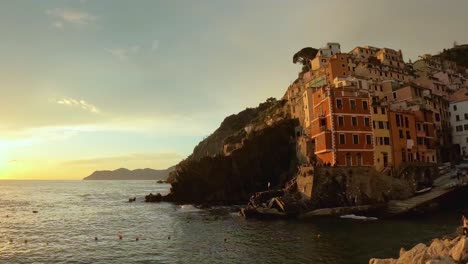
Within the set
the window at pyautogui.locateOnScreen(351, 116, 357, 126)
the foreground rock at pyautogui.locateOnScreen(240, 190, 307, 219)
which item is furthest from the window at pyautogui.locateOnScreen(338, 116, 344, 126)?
the foreground rock at pyautogui.locateOnScreen(240, 190, 307, 219)

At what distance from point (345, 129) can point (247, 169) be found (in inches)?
1545

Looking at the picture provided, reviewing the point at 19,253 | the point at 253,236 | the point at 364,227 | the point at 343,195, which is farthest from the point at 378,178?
the point at 19,253

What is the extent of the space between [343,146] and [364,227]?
20122 millimetres

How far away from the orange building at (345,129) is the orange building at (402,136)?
20.9 ft

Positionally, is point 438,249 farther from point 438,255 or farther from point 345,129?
point 345,129

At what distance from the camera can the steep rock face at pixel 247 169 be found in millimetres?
105625

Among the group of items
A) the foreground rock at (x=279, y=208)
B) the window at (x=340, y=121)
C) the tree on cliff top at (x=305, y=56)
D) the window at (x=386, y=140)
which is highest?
the tree on cliff top at (x=305, y=56)

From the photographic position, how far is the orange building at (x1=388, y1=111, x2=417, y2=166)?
7712 cm

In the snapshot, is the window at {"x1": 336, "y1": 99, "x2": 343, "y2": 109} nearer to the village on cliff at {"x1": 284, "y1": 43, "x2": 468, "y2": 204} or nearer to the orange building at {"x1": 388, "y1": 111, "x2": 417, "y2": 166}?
the village on cliff at {"x1": 284, "y1": 43, "x2": 468, "y2": 204}

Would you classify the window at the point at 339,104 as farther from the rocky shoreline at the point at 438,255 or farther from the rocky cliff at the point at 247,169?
the rocky shoreline at the point at 438,255

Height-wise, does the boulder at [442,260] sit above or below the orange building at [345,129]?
below

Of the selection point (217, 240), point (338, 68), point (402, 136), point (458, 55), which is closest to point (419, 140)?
point (402, 136)

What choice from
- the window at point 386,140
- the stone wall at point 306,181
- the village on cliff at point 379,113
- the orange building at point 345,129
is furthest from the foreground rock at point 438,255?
the window at point 386,140

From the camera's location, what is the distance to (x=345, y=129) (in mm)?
72125
